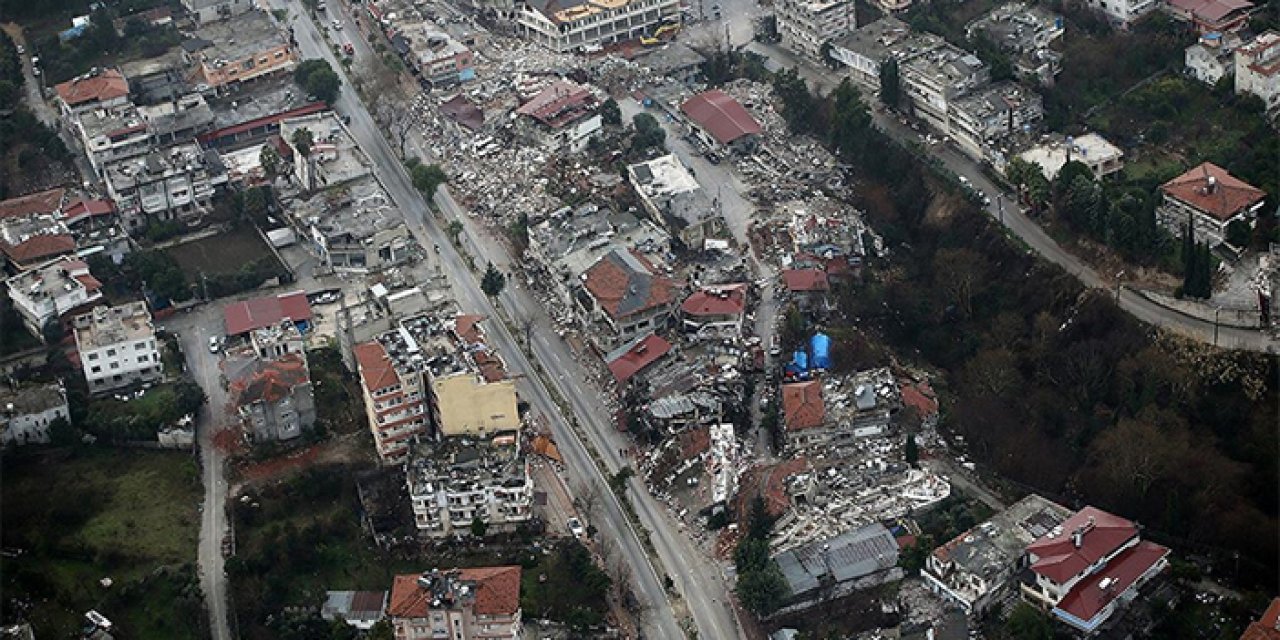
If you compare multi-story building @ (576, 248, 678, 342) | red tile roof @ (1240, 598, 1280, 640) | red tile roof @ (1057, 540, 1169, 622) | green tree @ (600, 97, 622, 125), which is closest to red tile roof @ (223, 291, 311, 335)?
multi-story building @ (576, 248, 678, 342)

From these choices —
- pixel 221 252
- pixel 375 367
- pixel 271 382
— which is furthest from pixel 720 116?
pixel 271 382

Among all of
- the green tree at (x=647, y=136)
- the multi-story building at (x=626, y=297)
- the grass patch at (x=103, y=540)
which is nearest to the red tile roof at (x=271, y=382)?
the grass patch at (x=103, y=540)

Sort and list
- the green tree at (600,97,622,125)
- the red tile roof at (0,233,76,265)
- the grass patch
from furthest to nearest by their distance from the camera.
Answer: the green tree at (600,97,622,125) < the red tile roof at (0,233,76,265) < the grass patch

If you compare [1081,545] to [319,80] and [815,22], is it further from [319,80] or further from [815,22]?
[319,80]

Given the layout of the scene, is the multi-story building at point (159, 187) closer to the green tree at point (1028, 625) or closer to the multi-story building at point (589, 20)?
the multi-story building at point (589, 20)

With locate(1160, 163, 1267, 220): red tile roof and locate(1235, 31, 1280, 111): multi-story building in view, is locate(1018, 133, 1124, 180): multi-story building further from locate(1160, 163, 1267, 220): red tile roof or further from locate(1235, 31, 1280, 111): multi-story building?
locate(1235, 31, 1280, 111): multi-story building
